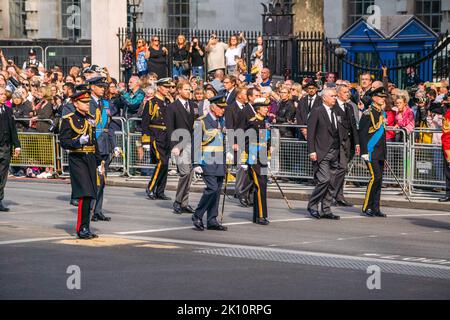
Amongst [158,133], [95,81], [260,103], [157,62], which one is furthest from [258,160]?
[157,62]

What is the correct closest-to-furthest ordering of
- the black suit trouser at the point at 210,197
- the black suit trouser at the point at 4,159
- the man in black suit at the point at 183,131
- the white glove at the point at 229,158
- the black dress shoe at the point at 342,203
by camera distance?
the black suit trouser at the point at 210,197
the white glove at the point at 229,158
the man in black suit at the point at 183,131
the black suit trouser at the point at 4,159
the black dress shoe at the point at 342,203

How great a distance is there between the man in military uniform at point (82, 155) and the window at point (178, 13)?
86.0ft

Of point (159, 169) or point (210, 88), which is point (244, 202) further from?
point (210, 88)

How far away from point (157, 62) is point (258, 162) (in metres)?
12.2

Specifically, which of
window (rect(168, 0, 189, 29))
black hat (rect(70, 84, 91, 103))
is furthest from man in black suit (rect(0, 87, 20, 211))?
window (rect(168, 0, 189, 29))

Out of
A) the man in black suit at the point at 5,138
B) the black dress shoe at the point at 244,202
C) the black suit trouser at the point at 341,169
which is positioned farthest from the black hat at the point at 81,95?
the black suit trouser at the point at 341,169

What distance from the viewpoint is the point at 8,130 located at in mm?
19969

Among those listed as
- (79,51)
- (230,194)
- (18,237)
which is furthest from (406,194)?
(79,51)

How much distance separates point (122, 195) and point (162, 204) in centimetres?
177

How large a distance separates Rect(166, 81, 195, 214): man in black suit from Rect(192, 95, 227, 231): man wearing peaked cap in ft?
5.04

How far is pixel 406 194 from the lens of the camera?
2128 cm

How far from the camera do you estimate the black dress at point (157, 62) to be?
30125 millimetres

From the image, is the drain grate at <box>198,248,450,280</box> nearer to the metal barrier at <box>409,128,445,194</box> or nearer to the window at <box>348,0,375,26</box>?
the metal barrier at <box>409,128,445,194</box>

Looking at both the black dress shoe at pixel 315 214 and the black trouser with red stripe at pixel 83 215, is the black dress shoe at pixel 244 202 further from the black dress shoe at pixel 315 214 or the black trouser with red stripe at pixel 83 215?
the black trouser with red stripe at pixel 83 215
